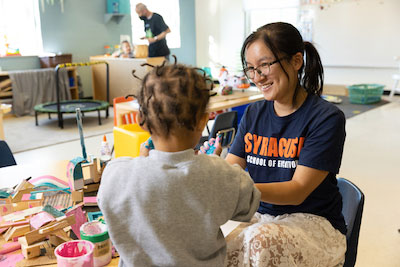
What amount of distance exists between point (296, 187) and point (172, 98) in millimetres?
468

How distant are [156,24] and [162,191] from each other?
5.11 meters

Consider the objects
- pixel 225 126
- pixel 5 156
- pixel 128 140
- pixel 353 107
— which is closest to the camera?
pixel 5 156

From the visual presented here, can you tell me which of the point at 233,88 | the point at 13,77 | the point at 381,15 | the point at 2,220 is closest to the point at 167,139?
the point at 2,220

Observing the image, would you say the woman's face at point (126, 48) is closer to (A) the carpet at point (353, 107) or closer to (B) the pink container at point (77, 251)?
(A) the carpet at point (353, 107)

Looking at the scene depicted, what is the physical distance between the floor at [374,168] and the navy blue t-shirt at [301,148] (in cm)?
111

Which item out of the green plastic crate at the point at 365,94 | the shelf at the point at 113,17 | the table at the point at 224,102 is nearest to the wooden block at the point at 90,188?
the table at the point at 224,102

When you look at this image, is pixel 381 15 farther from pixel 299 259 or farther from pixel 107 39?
pixel 299 259

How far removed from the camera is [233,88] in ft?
11.9

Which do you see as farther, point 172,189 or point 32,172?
point 32,172

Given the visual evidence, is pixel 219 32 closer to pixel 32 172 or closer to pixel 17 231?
pixel 32 172

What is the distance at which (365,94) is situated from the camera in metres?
6.46

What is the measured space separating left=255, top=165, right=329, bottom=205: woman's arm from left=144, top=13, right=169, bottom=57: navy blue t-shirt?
4.82 meters

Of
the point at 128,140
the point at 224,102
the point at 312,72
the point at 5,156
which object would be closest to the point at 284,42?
the point at 312,72

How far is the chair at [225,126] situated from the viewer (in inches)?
102
